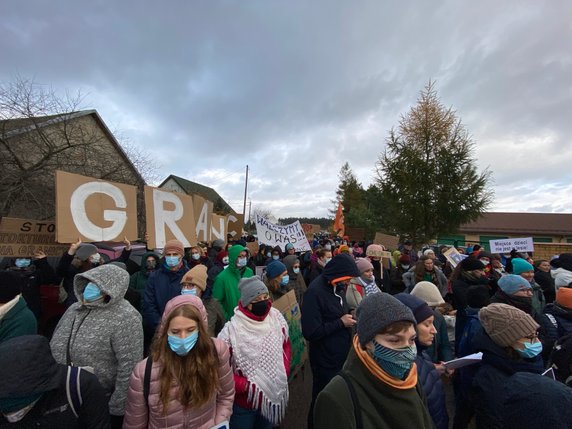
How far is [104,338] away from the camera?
7.26 ft

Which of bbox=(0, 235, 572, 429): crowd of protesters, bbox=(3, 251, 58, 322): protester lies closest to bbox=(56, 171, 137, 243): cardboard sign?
bbox=(3, 251, 58, 322): protester

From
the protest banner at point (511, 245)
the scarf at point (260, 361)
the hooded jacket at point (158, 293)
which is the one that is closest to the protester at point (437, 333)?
the scarf at point (260, 361)

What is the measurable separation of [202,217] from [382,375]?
20.0ft

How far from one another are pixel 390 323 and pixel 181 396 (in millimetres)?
1405

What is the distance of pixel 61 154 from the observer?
10258mm

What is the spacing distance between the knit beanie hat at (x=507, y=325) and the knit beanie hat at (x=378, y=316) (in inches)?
35.7

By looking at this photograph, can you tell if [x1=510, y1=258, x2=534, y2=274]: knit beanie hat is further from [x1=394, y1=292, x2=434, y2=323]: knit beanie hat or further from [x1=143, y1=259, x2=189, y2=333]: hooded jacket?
[x1=143, y1=259, x2=189, y2=333]: hooded jacket

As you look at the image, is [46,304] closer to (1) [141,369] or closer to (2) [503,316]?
(1) [141,369]

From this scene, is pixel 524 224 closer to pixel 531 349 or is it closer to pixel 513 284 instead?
pixel 513 284

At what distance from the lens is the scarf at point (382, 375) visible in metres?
1.49

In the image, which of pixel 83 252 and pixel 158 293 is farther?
pixel 83 252

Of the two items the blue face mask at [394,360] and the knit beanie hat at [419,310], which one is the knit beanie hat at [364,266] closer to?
the knit beanie hat at [419,310]

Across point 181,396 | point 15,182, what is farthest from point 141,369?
point 15,182

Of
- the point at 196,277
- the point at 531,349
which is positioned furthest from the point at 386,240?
the point at 531,349
